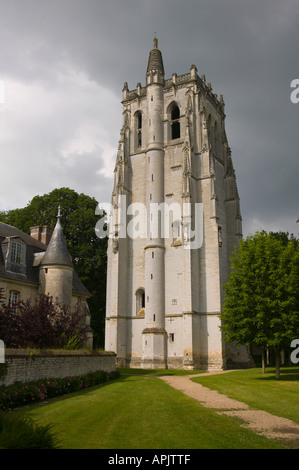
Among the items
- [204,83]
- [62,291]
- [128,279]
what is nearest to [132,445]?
[62,291]

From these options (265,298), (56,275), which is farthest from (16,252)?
(265,298)

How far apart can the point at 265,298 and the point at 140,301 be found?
18.4 metres

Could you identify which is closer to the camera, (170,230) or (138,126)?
(170,230)

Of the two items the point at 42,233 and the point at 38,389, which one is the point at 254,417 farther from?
the point at 42,233

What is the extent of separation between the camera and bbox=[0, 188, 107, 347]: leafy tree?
4322cm

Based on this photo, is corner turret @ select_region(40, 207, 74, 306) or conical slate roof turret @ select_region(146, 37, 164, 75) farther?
conical slate roof turret @ select_region(146, 37, 164, 75)

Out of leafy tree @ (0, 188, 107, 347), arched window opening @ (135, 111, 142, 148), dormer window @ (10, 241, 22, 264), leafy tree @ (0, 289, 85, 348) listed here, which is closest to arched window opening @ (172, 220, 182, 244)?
leafy tree @ (0, 188, 107, 347)

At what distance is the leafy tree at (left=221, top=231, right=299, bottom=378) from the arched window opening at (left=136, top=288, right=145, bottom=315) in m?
15.7

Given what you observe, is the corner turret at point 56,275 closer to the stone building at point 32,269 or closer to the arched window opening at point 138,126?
the stone building at point 32,269

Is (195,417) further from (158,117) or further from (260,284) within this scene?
(158,117)

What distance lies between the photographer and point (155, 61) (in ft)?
147

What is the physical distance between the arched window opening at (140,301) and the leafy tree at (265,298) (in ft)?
51.6

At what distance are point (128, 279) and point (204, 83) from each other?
885 inches

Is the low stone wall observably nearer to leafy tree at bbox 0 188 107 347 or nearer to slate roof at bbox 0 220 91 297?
slate roof at bbox 0 220 91 297
